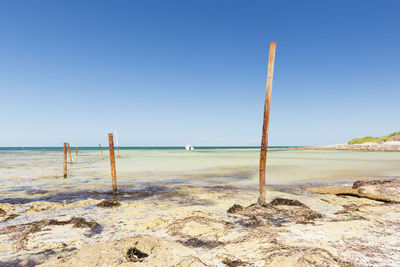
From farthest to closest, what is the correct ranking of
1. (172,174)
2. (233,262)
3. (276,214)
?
(172,174)
(276,214)
(233,262)

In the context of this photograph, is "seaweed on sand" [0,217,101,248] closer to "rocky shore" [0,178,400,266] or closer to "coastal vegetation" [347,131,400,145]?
"rocky shore" [0,178,400,266]

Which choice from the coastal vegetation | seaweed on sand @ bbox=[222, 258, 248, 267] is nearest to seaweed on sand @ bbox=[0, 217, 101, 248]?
seaweed on sand @ bbox=[222, 258, 248, 267]

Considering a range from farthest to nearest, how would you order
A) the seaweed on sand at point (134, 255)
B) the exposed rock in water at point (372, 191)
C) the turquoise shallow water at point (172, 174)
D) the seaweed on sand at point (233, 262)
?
the turquoise shallow water at point (172, 174) → the exposed rock in water at point (372, 191) → the seaweed on sand at point (134, 255) → the seaweed on sand at point (233, 262)

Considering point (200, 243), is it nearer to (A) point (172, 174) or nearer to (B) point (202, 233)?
(B) point (202, 233)

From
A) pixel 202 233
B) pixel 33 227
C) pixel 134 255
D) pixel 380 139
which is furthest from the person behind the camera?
pixel 380 139

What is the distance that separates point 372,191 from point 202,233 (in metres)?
10.1

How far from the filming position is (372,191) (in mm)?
11883

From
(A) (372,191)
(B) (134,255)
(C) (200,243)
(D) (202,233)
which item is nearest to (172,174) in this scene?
(A) (372,191)

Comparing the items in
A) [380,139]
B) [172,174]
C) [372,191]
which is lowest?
[172,174]

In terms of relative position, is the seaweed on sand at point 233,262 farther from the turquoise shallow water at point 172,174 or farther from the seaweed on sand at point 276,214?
the turquoise shallow water at point 172,174

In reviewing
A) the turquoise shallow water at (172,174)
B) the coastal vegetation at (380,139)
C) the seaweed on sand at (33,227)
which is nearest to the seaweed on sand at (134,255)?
the seaweed on sand at (33,227)

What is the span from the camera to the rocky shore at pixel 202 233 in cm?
489

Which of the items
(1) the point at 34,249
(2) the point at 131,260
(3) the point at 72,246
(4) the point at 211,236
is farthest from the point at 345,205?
(1) the point at 34,249

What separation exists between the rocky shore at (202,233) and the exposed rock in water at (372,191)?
0.12m
